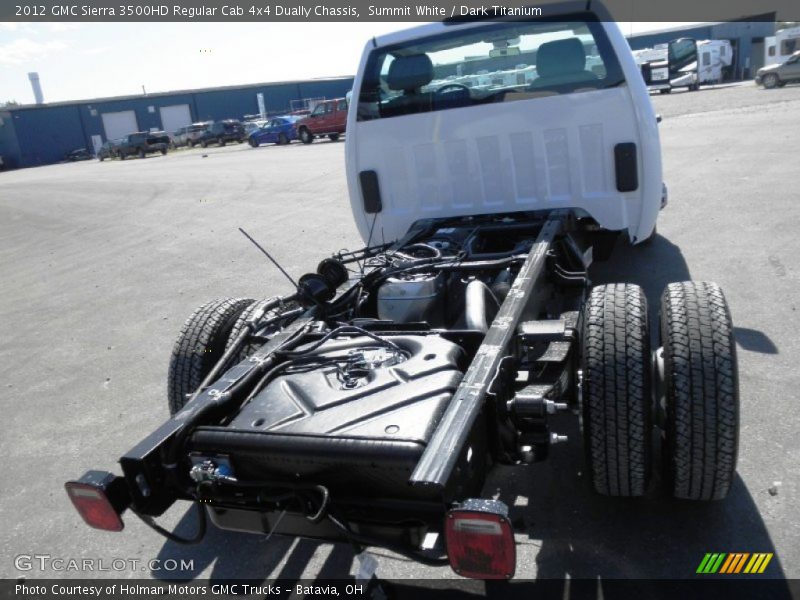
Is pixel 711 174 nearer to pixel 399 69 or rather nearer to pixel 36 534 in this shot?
pixel 399 69

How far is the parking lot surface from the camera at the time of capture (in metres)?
2.93

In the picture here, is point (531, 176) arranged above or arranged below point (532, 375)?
above

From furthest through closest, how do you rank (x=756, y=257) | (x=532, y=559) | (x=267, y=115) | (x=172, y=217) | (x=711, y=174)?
1. (x=267, y=115)
2. (x=172, y=217)
3. (x=711, y=174)
4. (x=756, y=257)
5. (x=532, y=559)

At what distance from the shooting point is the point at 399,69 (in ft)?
16.9

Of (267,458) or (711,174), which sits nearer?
(267,458)

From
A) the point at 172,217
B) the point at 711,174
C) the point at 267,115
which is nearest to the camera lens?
the point at 711,174

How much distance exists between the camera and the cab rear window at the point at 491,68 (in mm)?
4738

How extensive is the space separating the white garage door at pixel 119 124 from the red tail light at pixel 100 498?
188 ft

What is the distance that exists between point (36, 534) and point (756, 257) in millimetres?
5985

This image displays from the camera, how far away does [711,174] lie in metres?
10.5

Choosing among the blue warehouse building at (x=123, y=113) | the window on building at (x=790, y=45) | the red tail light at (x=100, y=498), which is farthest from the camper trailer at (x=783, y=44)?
the red tail light at (x=100, y=498)

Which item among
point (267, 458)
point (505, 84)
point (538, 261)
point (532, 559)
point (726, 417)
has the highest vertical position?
point (505, 84)

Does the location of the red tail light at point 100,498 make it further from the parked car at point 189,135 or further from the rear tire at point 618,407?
the parked car at point 189,135

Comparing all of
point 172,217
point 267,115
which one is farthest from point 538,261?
point 267,115
